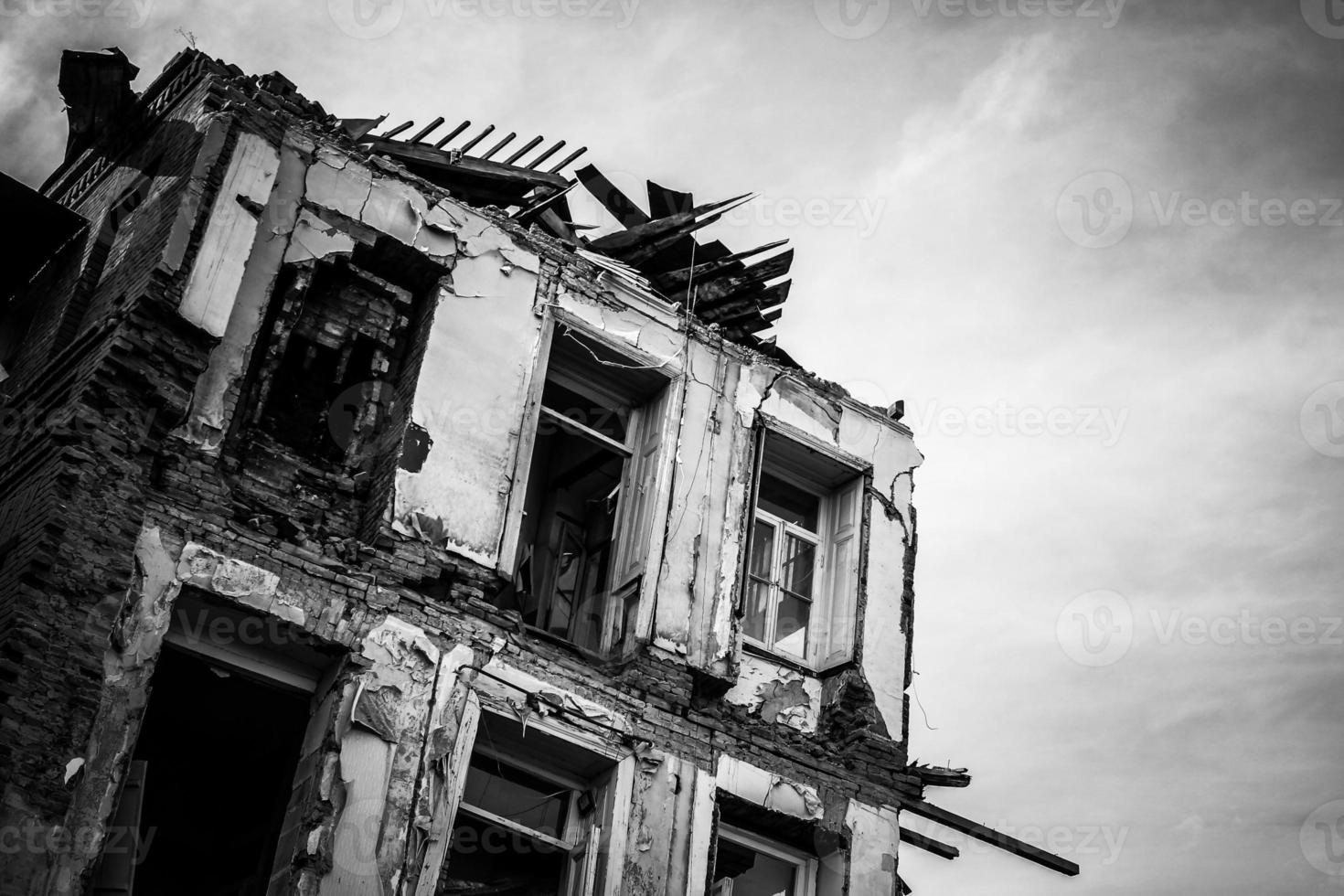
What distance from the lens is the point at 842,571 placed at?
12.8 meters

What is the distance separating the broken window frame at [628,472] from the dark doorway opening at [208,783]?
235 centimetres

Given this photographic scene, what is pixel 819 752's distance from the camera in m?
11.7

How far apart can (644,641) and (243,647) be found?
125 inches

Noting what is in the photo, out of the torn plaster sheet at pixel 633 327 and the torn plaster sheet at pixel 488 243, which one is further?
the torn plaster sheet at pixel 633 327

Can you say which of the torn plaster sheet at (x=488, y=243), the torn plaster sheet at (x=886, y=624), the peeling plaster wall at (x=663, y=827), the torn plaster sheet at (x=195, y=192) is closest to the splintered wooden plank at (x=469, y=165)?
the torn plaster sheet at (x=488, y=243)

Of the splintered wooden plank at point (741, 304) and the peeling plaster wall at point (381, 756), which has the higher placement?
the splintered wooden plank at point (741, 304)

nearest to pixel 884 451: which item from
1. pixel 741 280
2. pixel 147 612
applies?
pixel 741 280

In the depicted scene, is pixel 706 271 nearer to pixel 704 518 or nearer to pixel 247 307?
pixel 704 518

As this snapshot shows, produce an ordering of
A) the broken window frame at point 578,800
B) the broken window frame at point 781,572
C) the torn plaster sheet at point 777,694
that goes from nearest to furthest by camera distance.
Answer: the broken window frame at point 578,800, the torn plaster sheet at point 777,694, the broken window frame at point 781,572

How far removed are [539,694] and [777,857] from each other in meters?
2.73

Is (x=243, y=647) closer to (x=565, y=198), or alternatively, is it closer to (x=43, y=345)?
(x=43, y=345)

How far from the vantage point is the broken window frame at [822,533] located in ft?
40.0

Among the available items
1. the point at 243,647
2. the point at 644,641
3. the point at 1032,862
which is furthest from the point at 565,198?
the point at 1032,862

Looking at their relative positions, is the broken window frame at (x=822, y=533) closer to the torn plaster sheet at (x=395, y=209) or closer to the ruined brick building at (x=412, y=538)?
the ruined brick building at (x=412, y=538)
